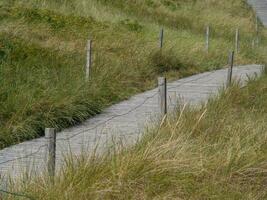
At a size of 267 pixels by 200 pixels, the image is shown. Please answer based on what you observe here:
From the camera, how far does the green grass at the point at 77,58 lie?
31.8ft

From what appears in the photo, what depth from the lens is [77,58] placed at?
46.1 ft

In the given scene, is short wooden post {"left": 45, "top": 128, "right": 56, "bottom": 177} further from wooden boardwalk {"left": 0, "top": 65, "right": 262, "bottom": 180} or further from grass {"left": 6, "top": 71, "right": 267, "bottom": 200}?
wooden boardwalk {"left": 0, "top": 65, "right": 262, "bottom": 180}

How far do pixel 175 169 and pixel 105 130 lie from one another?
3.78m

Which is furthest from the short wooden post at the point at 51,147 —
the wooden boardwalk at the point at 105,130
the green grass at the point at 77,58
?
the green grass at the point at 77,58

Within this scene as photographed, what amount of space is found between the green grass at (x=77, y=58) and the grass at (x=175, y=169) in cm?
251

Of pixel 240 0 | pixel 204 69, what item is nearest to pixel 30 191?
pixel 204 69

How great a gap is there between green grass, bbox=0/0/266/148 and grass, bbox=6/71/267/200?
2507 millimetres

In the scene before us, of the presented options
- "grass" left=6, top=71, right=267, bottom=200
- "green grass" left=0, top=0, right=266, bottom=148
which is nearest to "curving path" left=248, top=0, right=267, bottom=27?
"green grass" left=0, top=0, right=266, bottom=148

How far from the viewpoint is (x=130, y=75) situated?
14.8m

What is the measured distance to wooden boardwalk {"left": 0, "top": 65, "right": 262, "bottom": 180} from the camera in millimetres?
7250

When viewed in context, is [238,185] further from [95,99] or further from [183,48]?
[183,48]

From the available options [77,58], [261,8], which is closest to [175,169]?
[77,58]

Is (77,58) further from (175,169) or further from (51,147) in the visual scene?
(51,147)

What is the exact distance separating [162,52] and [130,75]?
3767 millimetres
